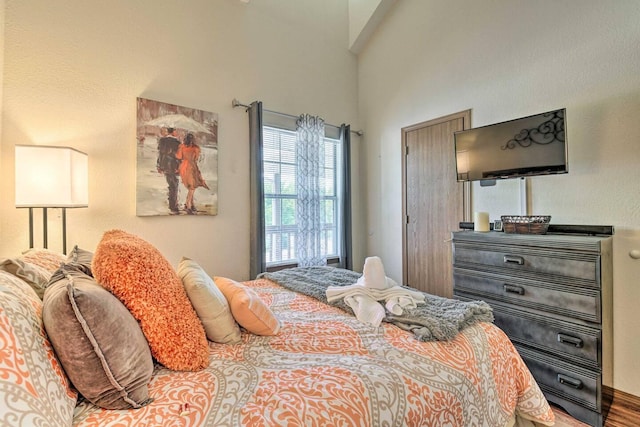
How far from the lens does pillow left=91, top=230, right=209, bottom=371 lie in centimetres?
91

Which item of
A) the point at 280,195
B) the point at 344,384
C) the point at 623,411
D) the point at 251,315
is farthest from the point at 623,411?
the point at 280,195

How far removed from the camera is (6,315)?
2.16 ft

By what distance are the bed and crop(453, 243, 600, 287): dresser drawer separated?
75cm

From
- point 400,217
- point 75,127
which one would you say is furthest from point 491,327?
point 75,127

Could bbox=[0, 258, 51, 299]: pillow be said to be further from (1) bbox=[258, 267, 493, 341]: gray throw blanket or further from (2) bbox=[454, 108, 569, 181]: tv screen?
(2) bbox=[454, 108, 569, 181]: tv screen

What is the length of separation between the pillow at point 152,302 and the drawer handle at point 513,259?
190 centimetres

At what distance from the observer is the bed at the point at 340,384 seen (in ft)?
2.52

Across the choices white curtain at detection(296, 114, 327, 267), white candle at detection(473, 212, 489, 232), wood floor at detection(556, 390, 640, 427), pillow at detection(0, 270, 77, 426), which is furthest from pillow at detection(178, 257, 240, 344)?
wood floor at detection(556, 390, 640, 427)

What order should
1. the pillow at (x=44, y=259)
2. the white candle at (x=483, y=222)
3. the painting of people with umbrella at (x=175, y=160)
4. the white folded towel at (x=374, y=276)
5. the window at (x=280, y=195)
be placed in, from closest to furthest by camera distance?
1. the pillow at (x=44, y=259)
2. the white folded towel at (x=374, y=276)
3. the white candle at (x=483, y=222)
4. the painting of people with umbrella at (x=175, y=160)
5. the window at (x=280, y=195)

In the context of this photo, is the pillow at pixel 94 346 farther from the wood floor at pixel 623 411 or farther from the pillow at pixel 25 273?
the wood floor at pixel 623 411

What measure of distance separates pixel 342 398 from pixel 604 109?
2513 millimetres

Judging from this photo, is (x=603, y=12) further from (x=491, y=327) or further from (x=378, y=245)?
(x=378, y=245)

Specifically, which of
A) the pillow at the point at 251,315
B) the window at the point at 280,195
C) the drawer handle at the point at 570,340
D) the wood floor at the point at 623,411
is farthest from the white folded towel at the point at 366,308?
the window at the point at 280,195

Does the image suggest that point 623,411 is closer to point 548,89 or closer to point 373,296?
point 373,296
